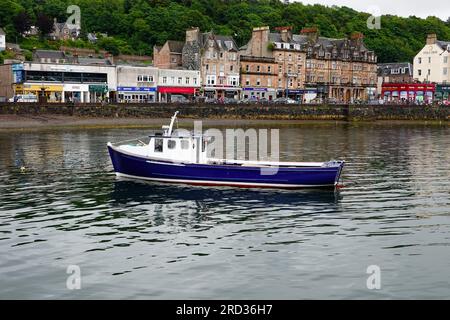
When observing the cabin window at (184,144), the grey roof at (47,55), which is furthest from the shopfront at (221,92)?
the cabin window at (184,144)

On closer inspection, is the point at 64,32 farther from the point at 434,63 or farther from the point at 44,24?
the point at 434,63

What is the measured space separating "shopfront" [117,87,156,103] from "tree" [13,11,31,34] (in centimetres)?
5784

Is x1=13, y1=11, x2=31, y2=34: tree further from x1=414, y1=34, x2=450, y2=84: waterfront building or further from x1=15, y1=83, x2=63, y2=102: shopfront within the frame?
x1=414, y1=34, x2=450, y2=84: waterfront building

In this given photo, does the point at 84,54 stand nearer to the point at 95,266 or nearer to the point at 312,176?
the point at 312,176

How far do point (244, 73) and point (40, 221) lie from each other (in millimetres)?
90420

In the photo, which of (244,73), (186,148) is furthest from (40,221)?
(244,73)

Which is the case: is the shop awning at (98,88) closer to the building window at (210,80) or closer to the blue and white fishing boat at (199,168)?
the building window at (210,80)

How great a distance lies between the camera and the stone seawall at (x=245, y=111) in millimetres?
80375

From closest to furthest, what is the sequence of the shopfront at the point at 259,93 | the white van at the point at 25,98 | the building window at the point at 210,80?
1. the white van at the point at 25,98
2. the building window at the point at 210,80
3. the shopfront at the point at 259,93

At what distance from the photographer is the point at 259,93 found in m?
114

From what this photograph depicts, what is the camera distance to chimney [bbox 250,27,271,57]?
375ft

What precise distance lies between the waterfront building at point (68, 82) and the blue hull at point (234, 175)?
58.1 meters

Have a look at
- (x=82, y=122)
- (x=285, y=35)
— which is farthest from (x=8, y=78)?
(x=285, y=35)

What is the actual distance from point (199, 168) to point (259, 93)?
83.2 m
